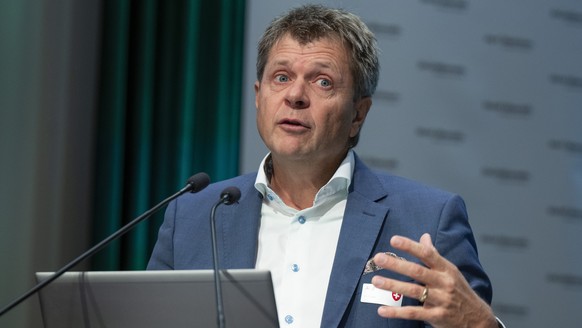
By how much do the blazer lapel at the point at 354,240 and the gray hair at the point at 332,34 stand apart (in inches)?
12.2

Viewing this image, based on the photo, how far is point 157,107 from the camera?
12.3 ft

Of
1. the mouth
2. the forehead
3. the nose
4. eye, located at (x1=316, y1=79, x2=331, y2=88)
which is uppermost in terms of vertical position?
the forehead

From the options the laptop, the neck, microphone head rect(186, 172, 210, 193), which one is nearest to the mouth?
the neck

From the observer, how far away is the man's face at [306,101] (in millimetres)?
2439

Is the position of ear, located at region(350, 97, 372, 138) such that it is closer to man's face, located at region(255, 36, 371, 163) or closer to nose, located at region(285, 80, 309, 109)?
man's face, located at region(255, 36, 371, 163)

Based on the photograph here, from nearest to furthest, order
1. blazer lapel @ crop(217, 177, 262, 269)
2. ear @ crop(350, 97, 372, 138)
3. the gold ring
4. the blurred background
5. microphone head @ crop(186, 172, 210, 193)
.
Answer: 1. the gold ring
2. microphone head @ crop(186, 172, 210, 193)
3. blazer lapel @ crop(217, 177, 262, 269)
4. ear @ crop(350, 97, 372, 138)
5. the blurred background

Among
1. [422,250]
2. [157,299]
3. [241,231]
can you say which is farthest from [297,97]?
[157,299]

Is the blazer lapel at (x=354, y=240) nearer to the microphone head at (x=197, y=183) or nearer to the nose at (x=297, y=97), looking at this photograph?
the nose at (x=297, y=97)

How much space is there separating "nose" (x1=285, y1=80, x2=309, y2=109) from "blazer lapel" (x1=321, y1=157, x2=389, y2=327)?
0.93 ft

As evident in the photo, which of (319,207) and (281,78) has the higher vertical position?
(281,78)

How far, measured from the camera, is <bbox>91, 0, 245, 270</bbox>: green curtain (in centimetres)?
363

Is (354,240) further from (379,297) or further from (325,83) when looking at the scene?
(325,83)

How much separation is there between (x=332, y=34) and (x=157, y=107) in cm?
140

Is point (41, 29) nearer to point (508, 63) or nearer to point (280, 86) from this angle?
point (280, 86)
